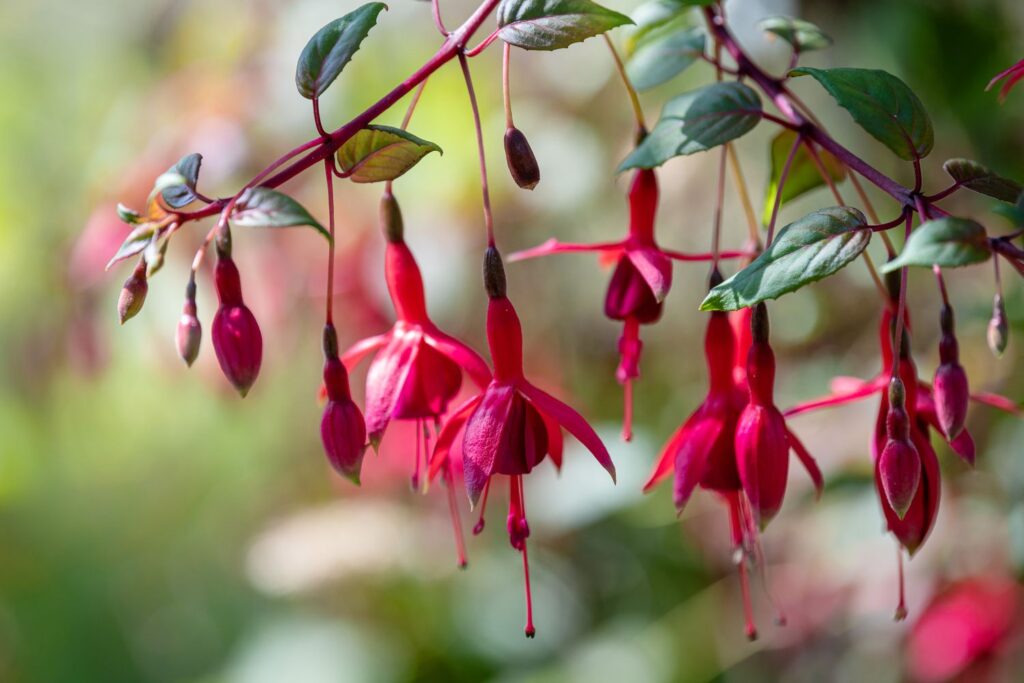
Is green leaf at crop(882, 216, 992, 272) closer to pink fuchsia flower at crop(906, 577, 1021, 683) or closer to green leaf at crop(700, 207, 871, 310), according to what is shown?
green leaf at crop(700, 207, 871, 310)

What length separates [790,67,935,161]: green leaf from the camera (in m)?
0.49

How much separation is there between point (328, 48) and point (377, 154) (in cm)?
6

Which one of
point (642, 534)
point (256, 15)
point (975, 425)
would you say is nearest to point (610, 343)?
point (642, 534)

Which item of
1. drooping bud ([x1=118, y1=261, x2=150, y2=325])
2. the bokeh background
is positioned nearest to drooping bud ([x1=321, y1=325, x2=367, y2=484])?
drooping bud ([x1=118, y1=261, x2=150, y2=325])

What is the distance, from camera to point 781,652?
1.46m

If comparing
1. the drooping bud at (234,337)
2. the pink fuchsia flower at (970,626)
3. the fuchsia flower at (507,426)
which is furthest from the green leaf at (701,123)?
the pink fuchsia flower at (970,626)

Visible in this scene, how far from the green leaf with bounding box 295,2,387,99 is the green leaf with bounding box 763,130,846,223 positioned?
0.30 m

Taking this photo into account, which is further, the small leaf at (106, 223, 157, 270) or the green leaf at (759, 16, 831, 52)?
Answer: the green leaf at (759, 16, 831, 52)

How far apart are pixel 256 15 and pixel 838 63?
87 cm

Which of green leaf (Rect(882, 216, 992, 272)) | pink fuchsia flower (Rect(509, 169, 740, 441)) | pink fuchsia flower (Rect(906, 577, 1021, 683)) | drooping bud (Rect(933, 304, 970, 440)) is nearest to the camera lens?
green leaf (Rect(882, 216, 992, 272))

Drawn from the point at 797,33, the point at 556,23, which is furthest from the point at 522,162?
the point at 797,33

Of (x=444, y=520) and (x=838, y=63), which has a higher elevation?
(x=838, y=63)

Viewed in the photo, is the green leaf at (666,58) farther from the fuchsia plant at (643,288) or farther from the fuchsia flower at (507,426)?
the fuchsia flower at (507,426)

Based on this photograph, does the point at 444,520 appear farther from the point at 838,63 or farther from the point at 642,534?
the point at 838,63
